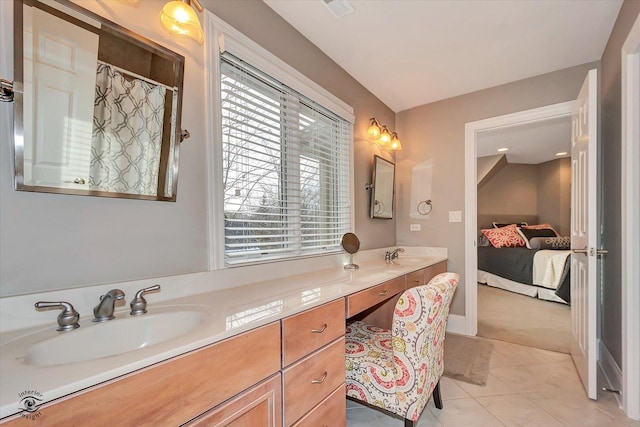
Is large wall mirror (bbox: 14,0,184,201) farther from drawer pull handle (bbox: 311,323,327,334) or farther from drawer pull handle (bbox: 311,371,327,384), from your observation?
drawer pull handle (bbox: 311,371,327,384)

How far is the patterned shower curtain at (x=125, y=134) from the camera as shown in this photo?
3.31 ft

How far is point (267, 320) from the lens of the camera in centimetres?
94

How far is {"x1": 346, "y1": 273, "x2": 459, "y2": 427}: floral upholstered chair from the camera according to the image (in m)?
1.28

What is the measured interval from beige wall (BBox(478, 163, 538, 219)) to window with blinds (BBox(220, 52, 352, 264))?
4975 millimetres

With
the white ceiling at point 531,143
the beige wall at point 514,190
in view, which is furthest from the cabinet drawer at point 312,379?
the beige wall at point 514,190

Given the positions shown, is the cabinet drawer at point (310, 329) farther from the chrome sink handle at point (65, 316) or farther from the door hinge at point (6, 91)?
the door hinge at point (6, 91)

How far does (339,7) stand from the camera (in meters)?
1.70

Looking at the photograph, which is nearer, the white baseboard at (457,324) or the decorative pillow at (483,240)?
the white baseboard at (457,324)

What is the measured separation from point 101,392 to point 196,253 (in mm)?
766

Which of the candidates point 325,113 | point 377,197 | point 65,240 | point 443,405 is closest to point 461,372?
point 443,405

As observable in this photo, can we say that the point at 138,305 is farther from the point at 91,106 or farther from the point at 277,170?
the point at 277,170

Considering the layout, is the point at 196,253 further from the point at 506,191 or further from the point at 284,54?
the point at 506,191

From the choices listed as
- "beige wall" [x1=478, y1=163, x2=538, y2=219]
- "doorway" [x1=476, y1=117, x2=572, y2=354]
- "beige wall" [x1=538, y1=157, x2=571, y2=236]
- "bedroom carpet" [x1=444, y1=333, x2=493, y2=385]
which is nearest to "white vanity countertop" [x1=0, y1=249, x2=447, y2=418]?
"bedroom carpet" [x1=444, y1=333, x2=493, y2=385]

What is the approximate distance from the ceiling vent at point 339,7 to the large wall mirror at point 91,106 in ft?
3.15
